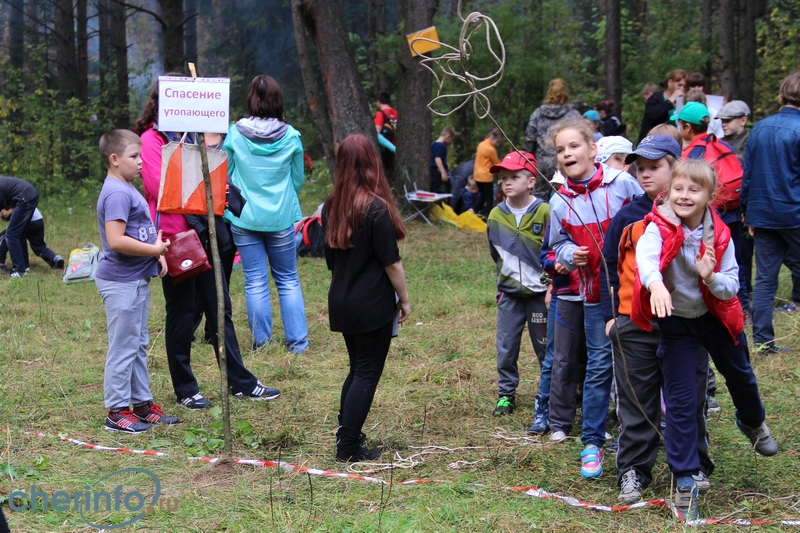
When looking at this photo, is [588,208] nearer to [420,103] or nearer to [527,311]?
[527,311]

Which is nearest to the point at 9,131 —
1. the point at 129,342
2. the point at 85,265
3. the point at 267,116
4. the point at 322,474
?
the point at 85,265

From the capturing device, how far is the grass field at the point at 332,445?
11.7 ft

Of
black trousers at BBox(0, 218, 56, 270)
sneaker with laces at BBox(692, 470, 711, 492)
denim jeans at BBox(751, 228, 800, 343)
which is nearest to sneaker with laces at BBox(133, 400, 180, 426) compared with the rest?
sneaker with laces at BBox(692, 470, 711, 492)

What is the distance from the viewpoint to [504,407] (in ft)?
16.8

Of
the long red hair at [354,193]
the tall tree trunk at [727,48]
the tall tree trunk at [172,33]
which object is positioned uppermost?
the tall tree trunk at [172,33]

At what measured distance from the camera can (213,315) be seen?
18.0 ft

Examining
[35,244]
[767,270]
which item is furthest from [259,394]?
[35,244]

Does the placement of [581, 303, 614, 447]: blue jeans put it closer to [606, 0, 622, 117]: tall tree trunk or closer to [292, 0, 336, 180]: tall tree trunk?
[292, 0, 336, 180]: tall tree trunk

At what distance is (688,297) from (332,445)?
2.15 meters

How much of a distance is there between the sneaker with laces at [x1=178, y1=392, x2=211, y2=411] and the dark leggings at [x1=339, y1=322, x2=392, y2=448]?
142 centimetres

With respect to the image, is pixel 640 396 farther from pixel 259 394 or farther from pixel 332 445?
pixel 259 394

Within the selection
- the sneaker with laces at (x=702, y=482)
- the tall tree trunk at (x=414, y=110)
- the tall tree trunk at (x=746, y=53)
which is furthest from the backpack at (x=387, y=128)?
the sneaker with laces at (x=702, y=482)

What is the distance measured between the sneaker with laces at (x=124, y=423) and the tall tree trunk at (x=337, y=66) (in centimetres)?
681

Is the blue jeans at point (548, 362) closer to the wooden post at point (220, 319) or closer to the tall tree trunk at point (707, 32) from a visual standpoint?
the wooden post at point (220, 319)
